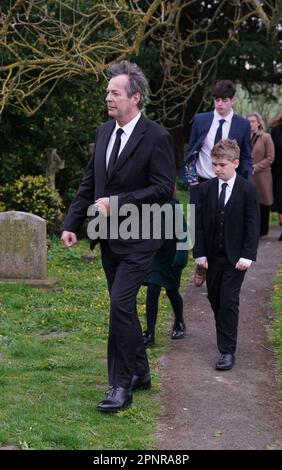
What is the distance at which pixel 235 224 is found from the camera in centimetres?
671

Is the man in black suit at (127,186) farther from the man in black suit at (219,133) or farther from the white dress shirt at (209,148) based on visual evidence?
the white dress shirt at (209,148)

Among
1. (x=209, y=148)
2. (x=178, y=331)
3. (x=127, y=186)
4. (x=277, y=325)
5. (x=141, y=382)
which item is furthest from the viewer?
(x=209, y=148)

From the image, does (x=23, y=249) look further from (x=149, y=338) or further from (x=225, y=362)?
(x=225, y=362)

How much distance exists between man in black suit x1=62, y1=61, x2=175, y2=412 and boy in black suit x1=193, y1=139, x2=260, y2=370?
107cm

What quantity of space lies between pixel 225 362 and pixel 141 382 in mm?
918

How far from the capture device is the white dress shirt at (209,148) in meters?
8.22

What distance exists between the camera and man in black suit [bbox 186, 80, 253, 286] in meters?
8.05

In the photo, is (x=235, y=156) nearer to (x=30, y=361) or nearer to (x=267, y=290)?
(x=30, y=361)

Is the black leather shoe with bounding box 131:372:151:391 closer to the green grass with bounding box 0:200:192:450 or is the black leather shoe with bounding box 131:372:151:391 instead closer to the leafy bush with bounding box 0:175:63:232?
the green grass with bounding box 0:200:192:450

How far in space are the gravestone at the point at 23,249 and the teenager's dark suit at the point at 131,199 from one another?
12.5ft

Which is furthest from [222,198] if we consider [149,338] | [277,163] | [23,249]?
[277,163]

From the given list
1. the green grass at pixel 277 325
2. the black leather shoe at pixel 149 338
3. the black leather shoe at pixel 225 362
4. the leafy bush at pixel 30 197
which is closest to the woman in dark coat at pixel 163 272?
the black leather shoe at pixel 149 338

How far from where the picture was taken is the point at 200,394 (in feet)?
19.8
